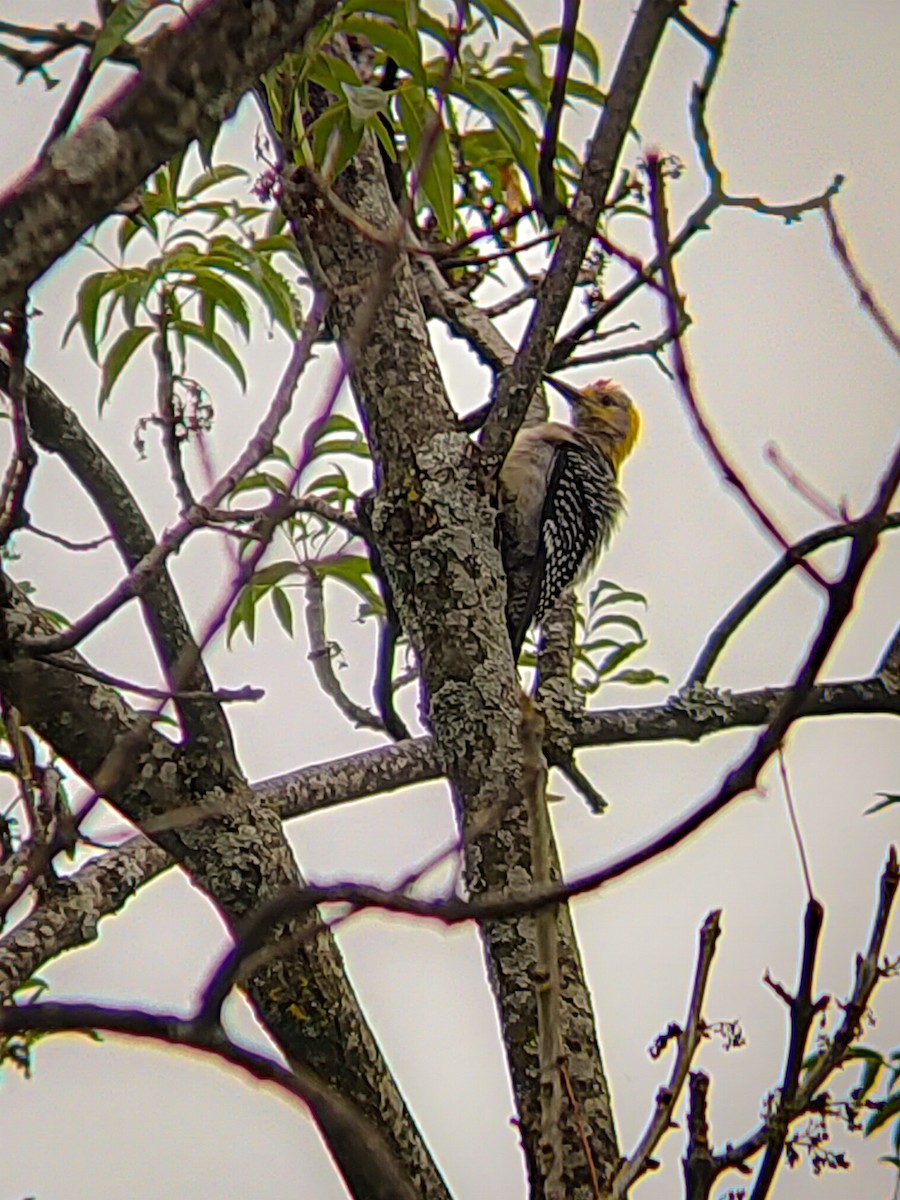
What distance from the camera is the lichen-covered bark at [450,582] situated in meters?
1.74

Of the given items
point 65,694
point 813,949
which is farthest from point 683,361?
point 65,694

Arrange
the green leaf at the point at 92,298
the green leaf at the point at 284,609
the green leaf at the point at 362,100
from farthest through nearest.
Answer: the green leaf at the point at 284,609 → the green leaf at the point at 92,298 → the green leaf at the point at 362,100

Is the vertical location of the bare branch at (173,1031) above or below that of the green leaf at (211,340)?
below

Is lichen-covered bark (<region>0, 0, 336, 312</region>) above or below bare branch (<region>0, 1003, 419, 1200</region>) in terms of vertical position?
above

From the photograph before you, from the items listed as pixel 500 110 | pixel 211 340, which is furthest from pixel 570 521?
pixel 500 110

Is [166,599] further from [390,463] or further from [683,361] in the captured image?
[683,361]

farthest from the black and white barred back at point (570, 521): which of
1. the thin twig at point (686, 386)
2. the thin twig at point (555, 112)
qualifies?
the thin twig at point (686, 386)

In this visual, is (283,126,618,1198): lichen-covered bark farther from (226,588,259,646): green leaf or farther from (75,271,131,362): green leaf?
(226,588,259,646): green leaf

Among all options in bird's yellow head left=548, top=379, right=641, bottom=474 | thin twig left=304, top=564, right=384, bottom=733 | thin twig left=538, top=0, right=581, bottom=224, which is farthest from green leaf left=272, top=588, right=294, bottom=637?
bird's yellow head left=548, top=379, right=641, bottom=474

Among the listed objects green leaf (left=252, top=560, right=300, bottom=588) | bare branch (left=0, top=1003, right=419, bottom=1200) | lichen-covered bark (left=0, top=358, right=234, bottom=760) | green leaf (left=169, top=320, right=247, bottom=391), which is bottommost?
bare branch (left=0, top=1003, right=419, bottom=1200)

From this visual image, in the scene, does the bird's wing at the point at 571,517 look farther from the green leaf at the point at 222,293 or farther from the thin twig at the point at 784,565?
the thin twig at the point at 784,565

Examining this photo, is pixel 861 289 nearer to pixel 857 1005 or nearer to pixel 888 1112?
pixel 857 1005

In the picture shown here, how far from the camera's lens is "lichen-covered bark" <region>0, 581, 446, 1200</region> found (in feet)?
5.30

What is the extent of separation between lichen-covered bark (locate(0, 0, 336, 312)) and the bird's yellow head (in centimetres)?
295
